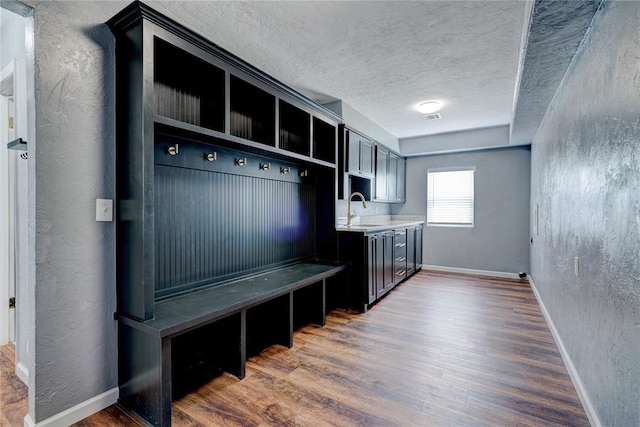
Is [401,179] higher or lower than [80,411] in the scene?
higher

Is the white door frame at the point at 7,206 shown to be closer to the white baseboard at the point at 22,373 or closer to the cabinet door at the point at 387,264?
the white baseboard at the point at 22,373

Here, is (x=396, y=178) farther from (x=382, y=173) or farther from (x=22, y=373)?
(x=22, y=373)

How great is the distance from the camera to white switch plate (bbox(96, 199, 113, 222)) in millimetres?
1812

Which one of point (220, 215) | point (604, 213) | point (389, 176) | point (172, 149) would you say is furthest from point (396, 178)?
point (172, 149)

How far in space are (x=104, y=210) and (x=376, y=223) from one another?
432 centimetres

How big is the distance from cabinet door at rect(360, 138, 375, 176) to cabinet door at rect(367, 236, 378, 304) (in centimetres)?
117

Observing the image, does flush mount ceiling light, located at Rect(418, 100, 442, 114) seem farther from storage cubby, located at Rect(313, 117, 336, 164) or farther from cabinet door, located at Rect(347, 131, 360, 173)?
storage cubby, located at Rect(313, 117, 336, 164)

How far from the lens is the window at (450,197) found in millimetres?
5773

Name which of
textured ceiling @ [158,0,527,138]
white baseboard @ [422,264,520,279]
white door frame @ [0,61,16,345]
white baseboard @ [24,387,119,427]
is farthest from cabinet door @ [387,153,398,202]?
white door frame @ [0,61,16,345]

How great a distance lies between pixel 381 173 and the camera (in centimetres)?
506

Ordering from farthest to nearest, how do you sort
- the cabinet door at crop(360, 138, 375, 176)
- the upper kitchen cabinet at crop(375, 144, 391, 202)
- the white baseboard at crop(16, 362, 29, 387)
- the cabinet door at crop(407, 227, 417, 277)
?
the cabinet door at crop(407, 227, 417, 277)
the upper kitchen cabinet at crop(375, 144, 391, 202)
the cabinet door at crop(360, 138, 375, 176)
the white baseboard at crop(16, 362, 29, 387)

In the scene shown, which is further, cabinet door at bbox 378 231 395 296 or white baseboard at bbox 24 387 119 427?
cabinet door at bbox 378 231 395 296

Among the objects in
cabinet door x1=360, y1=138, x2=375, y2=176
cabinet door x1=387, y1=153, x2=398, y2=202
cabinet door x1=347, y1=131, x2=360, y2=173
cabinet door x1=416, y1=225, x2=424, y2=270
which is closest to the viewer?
cabinet door x1=347, y1=131, x2=360, y2=173

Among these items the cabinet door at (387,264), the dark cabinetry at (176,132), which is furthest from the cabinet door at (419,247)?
the dark cabinetry at (176,132)
